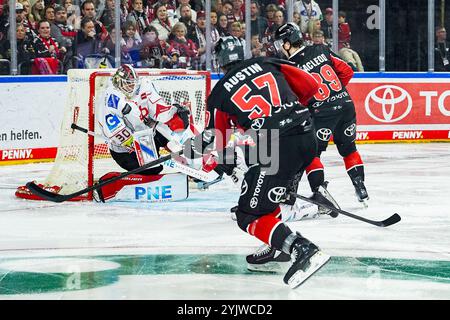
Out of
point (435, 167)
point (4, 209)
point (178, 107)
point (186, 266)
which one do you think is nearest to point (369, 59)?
point (435, 167)

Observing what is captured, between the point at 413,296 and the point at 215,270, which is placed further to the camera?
the point at 215,270

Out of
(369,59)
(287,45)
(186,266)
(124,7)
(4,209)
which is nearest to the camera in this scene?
(186,266)

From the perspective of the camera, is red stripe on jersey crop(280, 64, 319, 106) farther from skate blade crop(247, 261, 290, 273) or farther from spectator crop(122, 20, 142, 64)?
spectator crop(122, 20, 142, 64)

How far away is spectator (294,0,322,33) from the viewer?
11.6 m

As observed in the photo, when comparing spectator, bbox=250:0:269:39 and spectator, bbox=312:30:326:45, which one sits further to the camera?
spectator, bbox=312:30:326:45

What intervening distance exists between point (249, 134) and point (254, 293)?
0.74 m

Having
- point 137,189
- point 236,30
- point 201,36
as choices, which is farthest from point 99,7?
point 137,189

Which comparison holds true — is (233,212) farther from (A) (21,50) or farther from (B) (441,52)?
(B) (441,52)

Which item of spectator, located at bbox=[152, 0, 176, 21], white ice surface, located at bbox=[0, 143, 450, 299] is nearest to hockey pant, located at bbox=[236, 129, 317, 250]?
white ice surface, located at bbox=[0, 143, 450, 299]

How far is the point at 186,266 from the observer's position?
4.95 m

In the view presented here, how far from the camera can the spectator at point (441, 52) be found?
479 inches

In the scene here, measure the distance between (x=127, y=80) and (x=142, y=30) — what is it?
3.60 metres

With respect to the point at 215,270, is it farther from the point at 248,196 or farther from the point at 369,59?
the point at 369,59

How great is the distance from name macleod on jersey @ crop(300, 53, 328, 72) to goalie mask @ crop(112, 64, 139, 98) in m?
1.25
